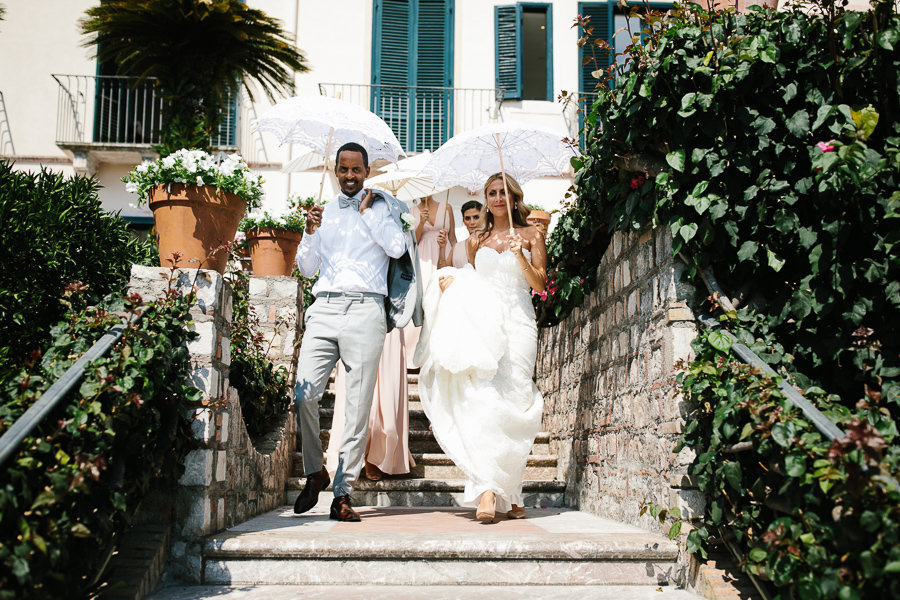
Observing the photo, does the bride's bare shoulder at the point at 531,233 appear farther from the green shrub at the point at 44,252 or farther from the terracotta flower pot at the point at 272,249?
the terracotta flower pot at the point at 272,249

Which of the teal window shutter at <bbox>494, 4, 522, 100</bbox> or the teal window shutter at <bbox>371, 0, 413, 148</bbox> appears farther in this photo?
the teal window shutter at <bbox>371, 0, 413, 148</bbox>

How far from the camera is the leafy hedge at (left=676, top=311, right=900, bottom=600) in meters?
2.18

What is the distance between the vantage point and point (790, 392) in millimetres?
2709

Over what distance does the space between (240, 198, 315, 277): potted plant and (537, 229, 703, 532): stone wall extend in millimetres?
3169

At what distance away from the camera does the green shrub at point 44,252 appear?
16.3 feet

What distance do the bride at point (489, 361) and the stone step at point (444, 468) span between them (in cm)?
113

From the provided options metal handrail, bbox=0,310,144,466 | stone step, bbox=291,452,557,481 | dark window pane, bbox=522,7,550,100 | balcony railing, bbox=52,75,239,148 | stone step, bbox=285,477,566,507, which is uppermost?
dark window pane, bbox=522,7,550,100

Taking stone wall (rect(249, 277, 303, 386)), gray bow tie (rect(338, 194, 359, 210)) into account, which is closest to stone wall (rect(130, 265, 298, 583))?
gray bow tie (rect(338, 194, 359, 210))

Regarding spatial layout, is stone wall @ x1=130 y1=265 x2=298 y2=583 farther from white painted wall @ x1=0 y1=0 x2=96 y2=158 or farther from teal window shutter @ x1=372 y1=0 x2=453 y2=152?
white painted wall @ x1=0 y1=0 x2=96 y2=158

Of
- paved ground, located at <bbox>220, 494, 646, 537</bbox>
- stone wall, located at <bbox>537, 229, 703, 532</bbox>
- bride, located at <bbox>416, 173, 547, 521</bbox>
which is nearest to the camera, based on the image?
stone wall, located at <bbox>537, 229, 703, 532</bbox>

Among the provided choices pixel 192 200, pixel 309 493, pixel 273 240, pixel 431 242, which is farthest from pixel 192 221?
pixel 273 240

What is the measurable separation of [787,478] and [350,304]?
245cm

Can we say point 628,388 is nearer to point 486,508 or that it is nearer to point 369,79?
point 486,508

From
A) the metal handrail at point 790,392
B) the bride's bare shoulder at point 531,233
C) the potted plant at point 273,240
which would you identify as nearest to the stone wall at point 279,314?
the potted plant at point 273,240
